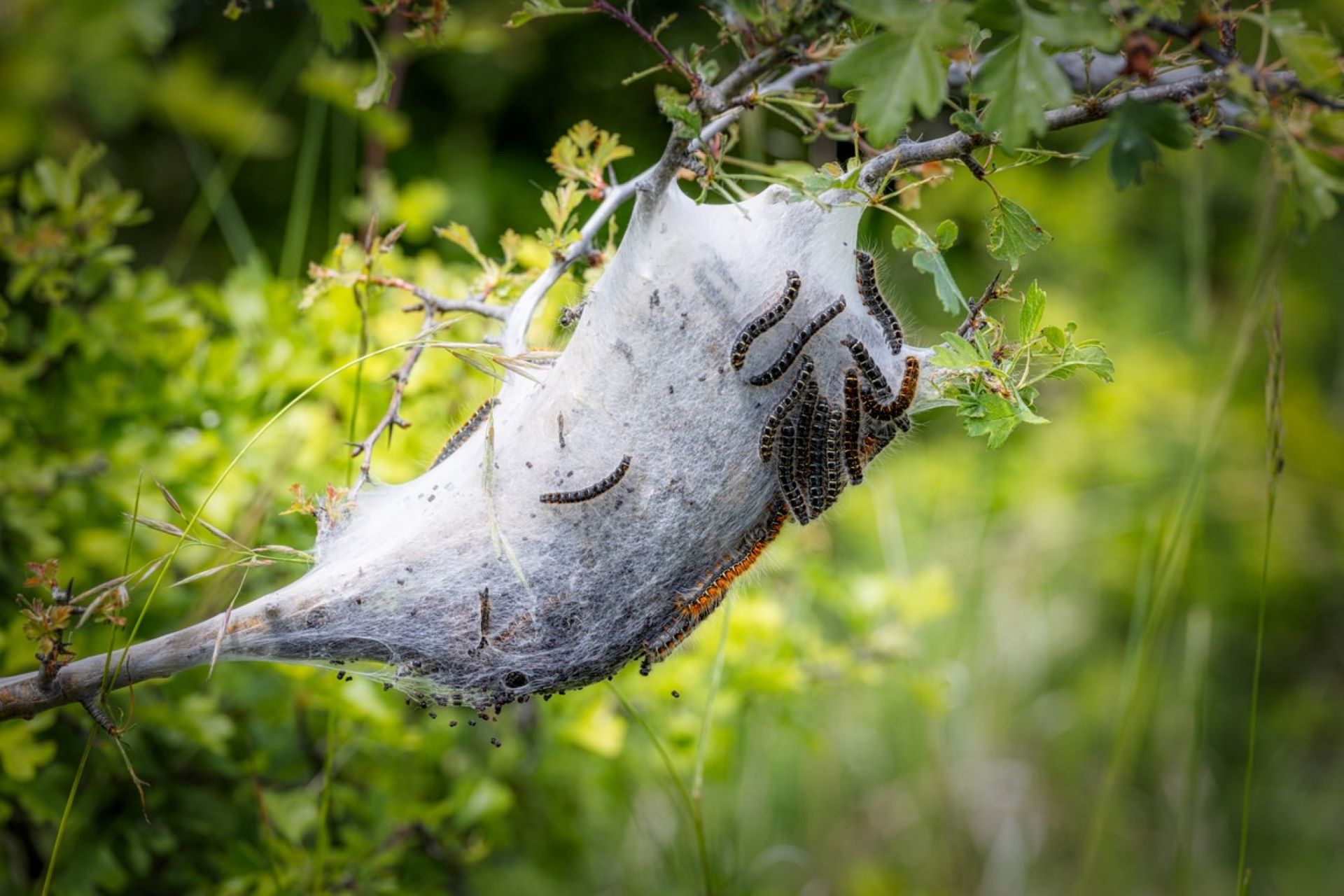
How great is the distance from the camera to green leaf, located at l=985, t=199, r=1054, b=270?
164cm

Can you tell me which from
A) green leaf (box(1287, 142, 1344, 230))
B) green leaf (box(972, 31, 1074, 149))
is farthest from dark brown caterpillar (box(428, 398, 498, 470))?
green leaf (box(1287, 142, 1344, 230))

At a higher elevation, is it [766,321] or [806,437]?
[766,321]

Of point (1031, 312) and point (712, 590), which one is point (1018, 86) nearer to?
point (1031, 312)

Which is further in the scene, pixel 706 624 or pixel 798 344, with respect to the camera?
pixel 706 624

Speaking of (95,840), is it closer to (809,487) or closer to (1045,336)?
(809,487)

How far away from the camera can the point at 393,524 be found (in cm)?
197

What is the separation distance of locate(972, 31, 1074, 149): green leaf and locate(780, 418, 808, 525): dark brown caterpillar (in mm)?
623

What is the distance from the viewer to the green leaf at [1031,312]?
158 centimetres


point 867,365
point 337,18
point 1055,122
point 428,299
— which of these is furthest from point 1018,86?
point 428,299

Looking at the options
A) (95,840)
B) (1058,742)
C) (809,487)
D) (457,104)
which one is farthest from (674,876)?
(457,104)

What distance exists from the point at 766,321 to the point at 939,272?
12.0 inches

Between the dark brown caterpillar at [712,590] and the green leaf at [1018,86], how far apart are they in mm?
811

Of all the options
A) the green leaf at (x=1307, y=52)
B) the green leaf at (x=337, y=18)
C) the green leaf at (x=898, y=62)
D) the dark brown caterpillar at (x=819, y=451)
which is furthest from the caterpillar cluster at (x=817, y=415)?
the green leaf at (x=337, y=18)

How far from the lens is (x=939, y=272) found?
162 centimetres
